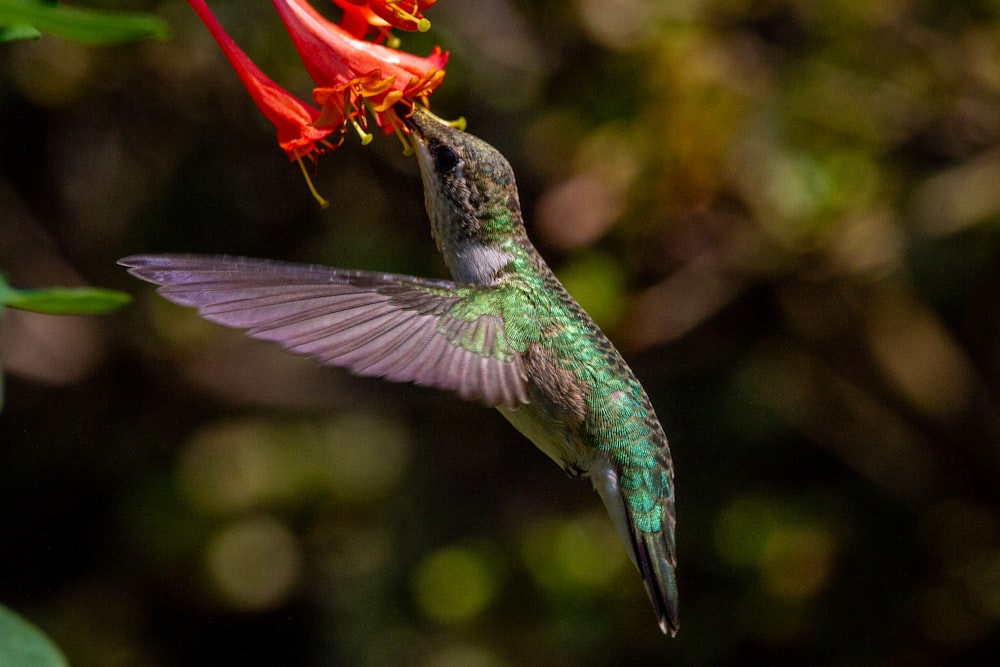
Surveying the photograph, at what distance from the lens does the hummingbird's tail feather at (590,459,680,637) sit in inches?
74.3

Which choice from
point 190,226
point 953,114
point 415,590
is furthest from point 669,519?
point 190,226

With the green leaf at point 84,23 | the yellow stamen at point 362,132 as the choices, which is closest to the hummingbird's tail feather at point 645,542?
the yellow stamen at point 362,132

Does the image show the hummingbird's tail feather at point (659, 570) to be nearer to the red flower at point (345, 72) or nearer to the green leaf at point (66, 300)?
the red flower at point (345, 72)

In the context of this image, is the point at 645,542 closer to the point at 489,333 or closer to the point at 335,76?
the point at 489,333

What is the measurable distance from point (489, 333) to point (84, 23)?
1020 millimetres

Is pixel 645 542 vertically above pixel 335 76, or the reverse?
pixel 335 76

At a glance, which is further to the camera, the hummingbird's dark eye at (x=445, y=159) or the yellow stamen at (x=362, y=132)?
the hummingbird's dark eye at (x=445, y=159)

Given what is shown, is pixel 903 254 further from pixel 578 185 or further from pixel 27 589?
pixel 27 589

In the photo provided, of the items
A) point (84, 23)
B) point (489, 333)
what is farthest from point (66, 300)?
point (489, 333)

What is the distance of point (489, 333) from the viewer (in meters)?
1.69

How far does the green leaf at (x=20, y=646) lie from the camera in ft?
2.68

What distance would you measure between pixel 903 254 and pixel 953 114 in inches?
16.6

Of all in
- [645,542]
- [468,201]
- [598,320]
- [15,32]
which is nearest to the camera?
[15,32]

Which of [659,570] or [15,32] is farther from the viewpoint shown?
[659,570]
